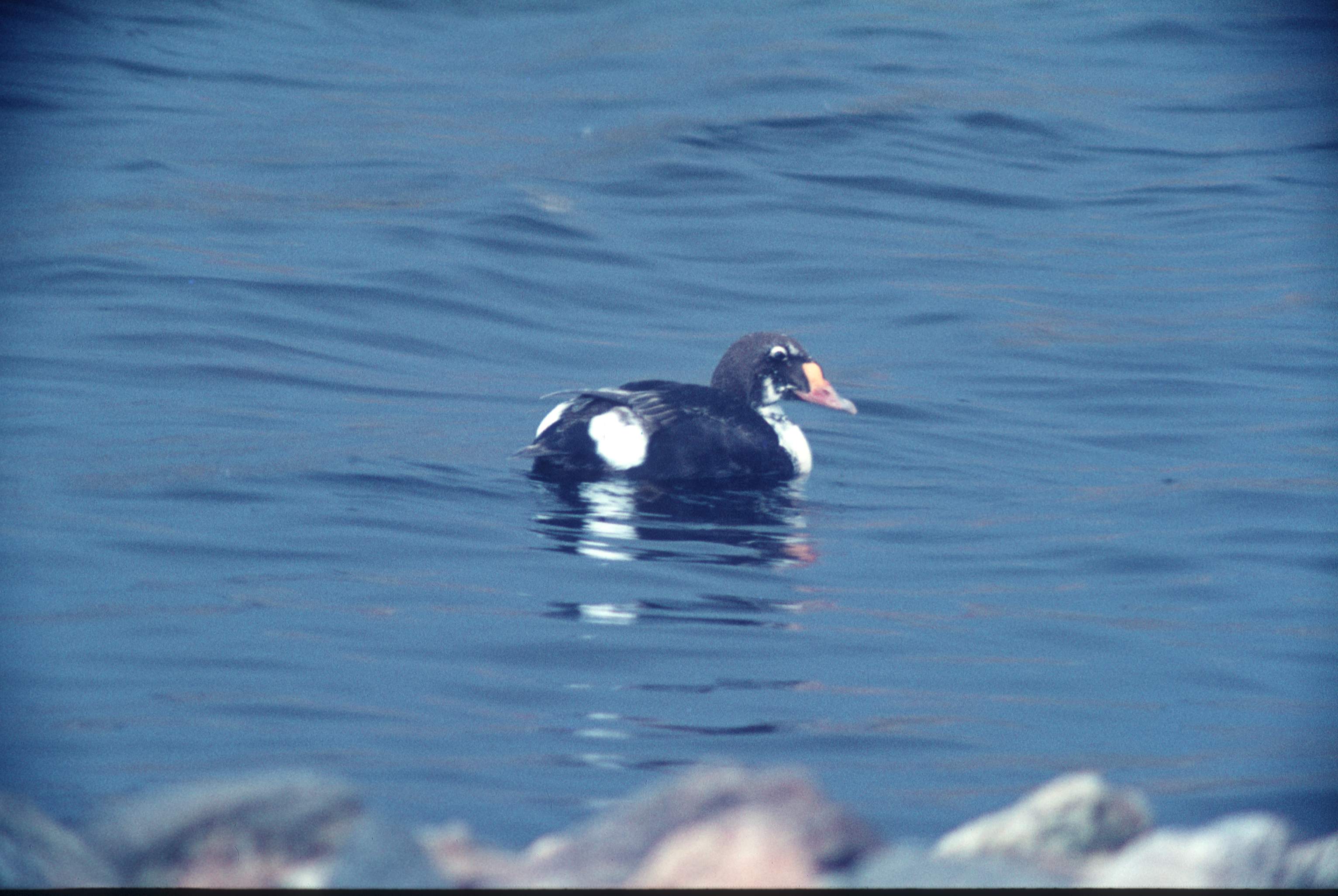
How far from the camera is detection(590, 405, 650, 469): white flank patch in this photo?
23.7ft

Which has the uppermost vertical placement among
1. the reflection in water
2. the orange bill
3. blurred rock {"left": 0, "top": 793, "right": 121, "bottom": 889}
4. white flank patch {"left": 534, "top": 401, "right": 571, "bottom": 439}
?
the orange bill

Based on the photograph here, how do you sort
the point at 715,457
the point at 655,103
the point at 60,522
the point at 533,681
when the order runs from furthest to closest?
1. the point at 655,103
2. the point at 715,457
3. the point at 60,522
4. the point at 533,681

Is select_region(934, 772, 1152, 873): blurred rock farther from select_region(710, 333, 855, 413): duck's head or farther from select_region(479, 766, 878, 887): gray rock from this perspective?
select_region(710, 333, 855, 413): duck's head

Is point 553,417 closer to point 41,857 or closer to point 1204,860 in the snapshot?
point 41,857

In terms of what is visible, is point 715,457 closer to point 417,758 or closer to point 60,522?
point 60,522

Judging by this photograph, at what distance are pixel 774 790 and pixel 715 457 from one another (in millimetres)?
4835

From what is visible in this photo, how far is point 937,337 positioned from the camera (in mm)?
11234

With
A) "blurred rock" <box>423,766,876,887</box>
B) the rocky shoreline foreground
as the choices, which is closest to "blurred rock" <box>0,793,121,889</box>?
the rocky shoreline foreground

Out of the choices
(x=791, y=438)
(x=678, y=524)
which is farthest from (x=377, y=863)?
(x=791, y=438)

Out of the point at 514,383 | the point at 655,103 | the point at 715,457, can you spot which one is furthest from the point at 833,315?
the point at 655,103

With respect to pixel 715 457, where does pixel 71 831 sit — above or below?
below

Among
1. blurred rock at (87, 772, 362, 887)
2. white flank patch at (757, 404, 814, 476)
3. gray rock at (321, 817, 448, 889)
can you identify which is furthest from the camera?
white flank patch at (757, 404, 814, 476)

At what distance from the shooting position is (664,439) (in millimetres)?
7230

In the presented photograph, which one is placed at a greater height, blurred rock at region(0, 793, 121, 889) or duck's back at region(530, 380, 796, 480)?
duck's back at region(530, 380, 796, 480)
